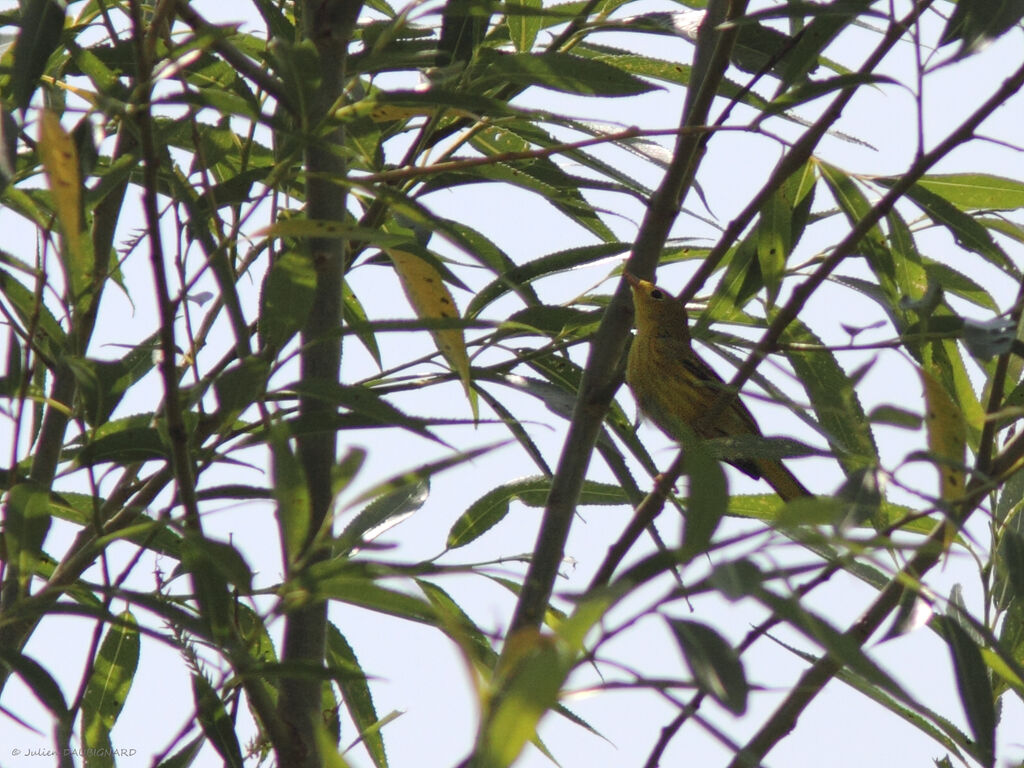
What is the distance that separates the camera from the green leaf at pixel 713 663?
0.97m

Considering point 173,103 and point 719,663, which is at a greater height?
point 173,103

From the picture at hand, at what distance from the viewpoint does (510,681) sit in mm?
926

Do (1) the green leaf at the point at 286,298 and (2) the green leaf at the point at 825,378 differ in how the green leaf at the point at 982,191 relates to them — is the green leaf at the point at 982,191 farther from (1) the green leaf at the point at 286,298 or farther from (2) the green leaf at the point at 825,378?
(1) the green leaf at the point at 286,298

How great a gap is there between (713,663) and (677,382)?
3358 mm

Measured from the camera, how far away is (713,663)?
1005 millimetres

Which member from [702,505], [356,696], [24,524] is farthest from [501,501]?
[702,505]

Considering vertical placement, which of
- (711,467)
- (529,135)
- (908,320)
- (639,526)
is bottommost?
(711,467)

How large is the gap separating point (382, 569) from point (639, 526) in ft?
1.44

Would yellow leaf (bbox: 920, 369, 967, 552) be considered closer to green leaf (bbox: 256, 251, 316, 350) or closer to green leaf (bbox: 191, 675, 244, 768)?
green leaf (bbox: 256, 251, 316, 350)

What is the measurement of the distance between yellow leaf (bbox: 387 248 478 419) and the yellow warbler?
7.65ft

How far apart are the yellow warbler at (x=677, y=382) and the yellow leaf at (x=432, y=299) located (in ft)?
7.65

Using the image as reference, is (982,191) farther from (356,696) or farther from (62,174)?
(62,174)

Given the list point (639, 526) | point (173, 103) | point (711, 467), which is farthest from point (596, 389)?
point (173, 103)

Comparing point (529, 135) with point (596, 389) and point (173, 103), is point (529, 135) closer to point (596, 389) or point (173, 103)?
point (596, 389)
